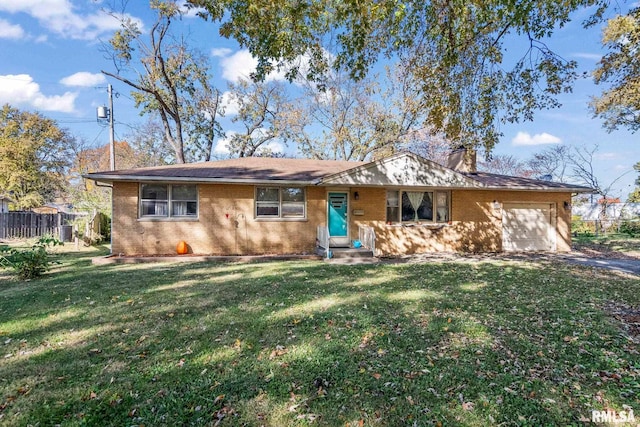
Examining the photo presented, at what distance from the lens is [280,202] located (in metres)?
12.4

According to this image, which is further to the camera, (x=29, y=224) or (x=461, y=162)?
(x=29, y=224)

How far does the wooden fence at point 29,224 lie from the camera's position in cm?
1764

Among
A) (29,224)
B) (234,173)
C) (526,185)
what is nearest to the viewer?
(234,173)

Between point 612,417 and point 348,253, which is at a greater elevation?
point 348,253

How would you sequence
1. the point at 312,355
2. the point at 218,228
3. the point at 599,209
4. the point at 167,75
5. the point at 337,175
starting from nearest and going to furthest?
1. the point at 312,355
2. the point at 337,175
3. the point at 218,228
4. the point at 167,75
5. the point at 599,209

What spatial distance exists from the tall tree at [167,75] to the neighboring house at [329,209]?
10.7m

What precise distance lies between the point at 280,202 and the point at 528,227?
34.9 ft

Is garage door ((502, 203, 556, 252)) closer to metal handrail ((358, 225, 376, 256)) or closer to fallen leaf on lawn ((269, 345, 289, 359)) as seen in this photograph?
metal handrail ((358, 225, 376, 256))

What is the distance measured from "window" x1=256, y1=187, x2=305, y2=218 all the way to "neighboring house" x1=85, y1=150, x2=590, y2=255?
0.04m

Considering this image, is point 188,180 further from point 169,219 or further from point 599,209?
point 599,209

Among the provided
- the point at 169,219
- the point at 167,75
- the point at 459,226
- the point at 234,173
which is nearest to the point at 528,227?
the point at 459,226

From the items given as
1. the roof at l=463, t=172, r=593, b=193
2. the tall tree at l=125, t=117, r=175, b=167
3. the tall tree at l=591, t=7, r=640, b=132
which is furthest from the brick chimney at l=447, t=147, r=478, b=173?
the tall tree at l=125, t=117, r=175, b=167

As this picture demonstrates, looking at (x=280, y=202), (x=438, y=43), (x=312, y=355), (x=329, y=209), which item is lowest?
(x=312, y=355)

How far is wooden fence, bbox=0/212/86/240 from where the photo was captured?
17641 millimetres
